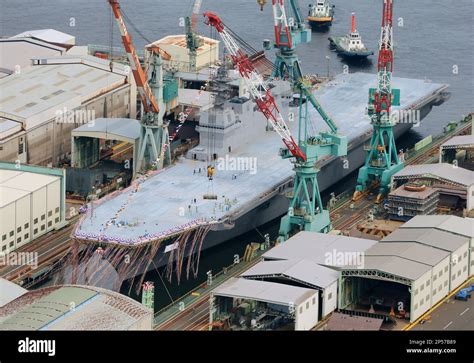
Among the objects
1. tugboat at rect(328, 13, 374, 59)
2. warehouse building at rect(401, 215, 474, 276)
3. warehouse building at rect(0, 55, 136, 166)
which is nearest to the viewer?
warehouse building at rect(401, 215, 474, 276)

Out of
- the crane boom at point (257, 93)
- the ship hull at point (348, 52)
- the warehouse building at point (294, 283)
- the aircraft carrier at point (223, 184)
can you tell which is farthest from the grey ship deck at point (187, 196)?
the ship hull at point (348, 52)

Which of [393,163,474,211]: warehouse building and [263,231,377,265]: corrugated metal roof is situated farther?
[393,163,474,211]: warehouse building

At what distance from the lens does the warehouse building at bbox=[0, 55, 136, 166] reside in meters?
116

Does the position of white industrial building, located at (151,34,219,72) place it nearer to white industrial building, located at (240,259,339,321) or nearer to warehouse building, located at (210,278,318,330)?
white industrial building, located at (240,259,339,321)

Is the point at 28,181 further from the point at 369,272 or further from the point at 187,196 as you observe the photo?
the point at 369,272

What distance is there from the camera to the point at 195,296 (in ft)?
311

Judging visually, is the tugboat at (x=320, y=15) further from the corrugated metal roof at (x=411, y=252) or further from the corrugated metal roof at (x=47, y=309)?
the corrugated metal roof at (x=47, y=309)

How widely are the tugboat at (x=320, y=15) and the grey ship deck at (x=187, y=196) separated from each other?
2278 inches

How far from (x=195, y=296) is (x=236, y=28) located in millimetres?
89267

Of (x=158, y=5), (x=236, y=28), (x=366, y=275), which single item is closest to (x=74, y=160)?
(x=366, y=275)

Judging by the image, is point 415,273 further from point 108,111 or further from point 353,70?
point 353,70

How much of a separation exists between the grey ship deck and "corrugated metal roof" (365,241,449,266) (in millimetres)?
12480

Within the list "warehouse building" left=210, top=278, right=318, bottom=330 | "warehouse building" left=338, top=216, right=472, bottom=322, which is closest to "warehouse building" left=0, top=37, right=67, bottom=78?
"warehouse building" left=338, top=216, right=472, bottom=322

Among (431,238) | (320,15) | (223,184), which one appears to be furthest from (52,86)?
(320,15)
